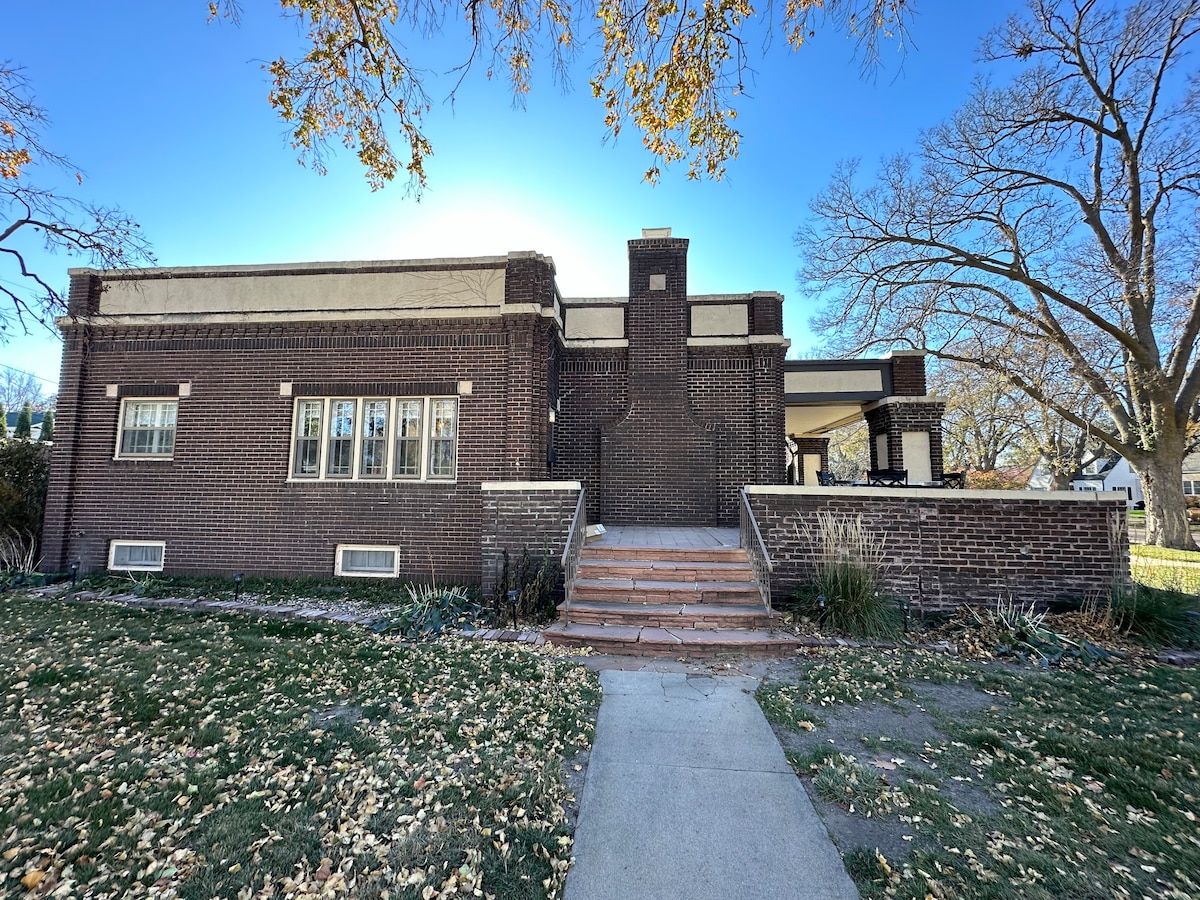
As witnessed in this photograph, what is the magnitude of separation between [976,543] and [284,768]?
8.03 m

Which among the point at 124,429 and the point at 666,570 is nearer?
the point at 666,570

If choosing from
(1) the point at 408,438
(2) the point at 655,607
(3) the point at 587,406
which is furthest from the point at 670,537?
(1) the point at 408,438

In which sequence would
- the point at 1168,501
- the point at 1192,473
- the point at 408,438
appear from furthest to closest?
the point at 1192,473, the point at 1168,501, the point at 408,438

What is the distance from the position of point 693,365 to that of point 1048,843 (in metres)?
8.95

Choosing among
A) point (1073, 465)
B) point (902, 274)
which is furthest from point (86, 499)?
point (1073, 465)

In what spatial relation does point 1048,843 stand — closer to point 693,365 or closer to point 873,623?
point 873,623

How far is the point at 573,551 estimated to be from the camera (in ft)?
23.4

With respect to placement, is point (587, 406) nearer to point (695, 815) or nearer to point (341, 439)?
point (341, 439)

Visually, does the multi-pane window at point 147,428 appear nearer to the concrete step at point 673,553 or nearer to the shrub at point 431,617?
the shrub at point 431,617

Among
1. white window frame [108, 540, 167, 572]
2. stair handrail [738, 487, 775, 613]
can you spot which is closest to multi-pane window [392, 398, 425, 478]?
white window frame [108, 540, 167, 572]

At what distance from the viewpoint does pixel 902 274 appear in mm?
14461

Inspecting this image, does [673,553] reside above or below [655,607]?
above

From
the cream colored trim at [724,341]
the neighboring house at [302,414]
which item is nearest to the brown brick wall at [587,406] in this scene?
the neighboring house at [302,414]

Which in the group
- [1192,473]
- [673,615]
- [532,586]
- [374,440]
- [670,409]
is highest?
[1192,473]
